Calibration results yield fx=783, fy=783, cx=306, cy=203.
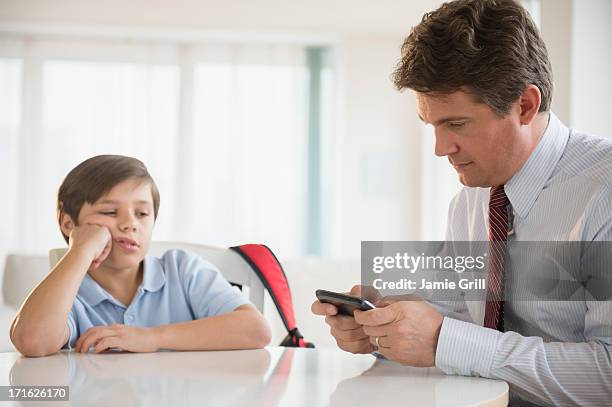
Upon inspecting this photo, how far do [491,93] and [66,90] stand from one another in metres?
5.52

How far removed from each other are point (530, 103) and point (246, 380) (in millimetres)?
771

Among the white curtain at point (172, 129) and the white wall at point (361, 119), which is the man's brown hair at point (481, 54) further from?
the white curtain at point (172, 129)

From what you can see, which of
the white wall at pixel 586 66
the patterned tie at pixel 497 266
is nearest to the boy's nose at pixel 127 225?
the patterned tie at pixel 497 266

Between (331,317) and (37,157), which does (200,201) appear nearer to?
(37,157)

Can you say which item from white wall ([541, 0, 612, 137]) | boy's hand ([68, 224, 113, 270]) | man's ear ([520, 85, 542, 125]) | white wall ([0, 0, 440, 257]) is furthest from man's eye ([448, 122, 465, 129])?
white wall ([0, 0, 440, 257])

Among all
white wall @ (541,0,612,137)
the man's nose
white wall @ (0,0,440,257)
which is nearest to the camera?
the man's nose

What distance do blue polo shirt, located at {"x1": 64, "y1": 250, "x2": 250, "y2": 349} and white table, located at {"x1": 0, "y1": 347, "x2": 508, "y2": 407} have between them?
0.75 ft

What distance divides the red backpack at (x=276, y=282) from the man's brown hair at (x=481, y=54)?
0.68 m

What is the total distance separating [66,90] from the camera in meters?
6.45

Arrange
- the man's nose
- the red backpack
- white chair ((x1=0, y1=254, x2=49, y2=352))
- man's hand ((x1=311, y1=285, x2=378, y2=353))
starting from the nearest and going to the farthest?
man's hand ((x1=311, y1=285, x2=378, y2=353)) < the man's nose < the red backpack < white chair ((x1=0, y1=254, x2=49, y2=352))

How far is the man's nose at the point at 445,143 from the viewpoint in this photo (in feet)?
5.08

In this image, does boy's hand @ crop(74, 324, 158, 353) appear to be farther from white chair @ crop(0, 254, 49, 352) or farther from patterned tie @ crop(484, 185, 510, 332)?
white chair @ crop(0, 254, 49, 352)

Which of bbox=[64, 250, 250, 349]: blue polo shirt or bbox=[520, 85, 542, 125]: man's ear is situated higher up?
bbox=[520, 85, 542, 125]: man's ear

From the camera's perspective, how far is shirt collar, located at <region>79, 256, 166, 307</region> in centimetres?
177
